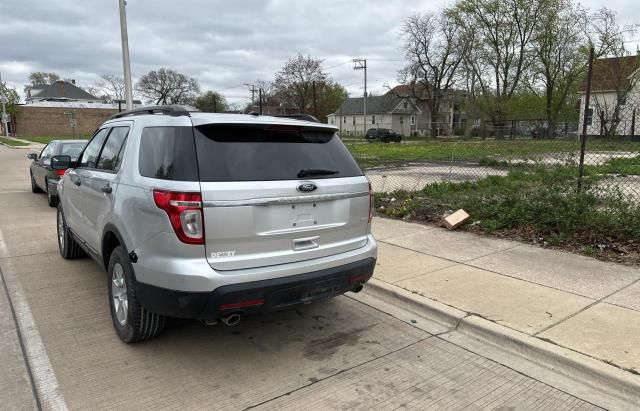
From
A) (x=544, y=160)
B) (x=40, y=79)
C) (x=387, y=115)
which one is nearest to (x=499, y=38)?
(x=387, y=115)

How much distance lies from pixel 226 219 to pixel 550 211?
5.43 meters

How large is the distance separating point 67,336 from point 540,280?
463 centimetres

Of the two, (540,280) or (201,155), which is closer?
(201,155)

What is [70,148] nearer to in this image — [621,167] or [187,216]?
[187,216]

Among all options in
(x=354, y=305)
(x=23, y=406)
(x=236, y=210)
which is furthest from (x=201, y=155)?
(x=354, y=305)

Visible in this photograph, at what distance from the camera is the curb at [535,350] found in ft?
10.4

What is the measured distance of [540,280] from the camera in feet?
16.6

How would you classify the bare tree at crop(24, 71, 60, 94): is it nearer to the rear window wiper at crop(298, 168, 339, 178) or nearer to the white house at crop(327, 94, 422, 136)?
the white house at crop(327, 94, 422, 136)

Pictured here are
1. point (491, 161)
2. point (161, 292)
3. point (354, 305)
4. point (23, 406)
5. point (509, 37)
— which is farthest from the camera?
point (509, 37)

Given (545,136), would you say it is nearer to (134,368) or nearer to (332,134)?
(332,134)

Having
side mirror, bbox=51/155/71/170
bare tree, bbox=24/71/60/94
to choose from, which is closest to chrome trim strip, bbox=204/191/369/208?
side mirror, bbox=51/155/71/170

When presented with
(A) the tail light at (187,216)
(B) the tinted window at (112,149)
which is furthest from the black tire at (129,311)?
(B) the tinted window at (112,149)

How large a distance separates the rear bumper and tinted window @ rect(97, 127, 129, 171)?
135 cm

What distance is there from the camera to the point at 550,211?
6.80m
